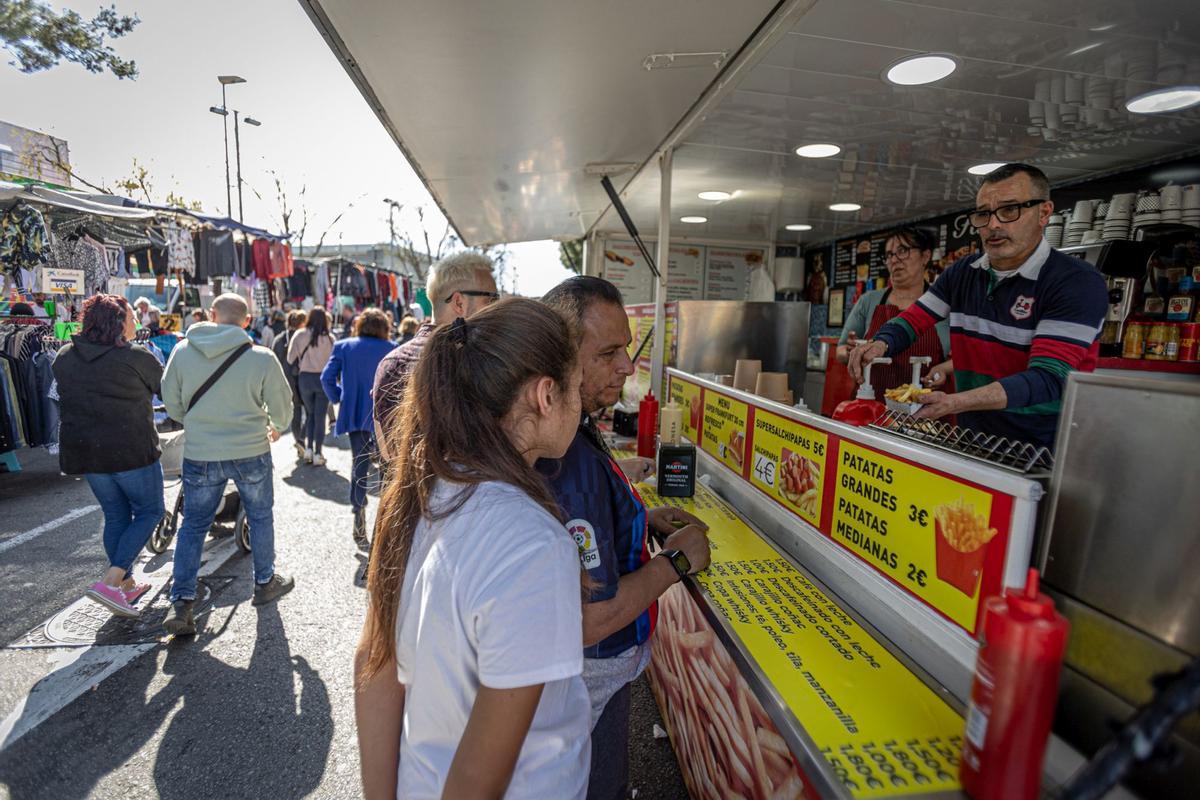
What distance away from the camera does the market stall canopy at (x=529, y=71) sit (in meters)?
2.31

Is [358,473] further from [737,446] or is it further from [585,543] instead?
[585,543]

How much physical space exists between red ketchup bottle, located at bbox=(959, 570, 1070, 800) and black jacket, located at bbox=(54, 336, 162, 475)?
4296 millimetres

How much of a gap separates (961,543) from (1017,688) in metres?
0.48

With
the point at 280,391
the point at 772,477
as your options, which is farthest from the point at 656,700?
the point at 280,391

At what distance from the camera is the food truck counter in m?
1.14

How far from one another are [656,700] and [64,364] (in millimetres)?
3879

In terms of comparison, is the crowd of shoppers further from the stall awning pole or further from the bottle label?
the bottle label

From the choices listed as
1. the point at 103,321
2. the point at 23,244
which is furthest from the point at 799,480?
the point at 23,244

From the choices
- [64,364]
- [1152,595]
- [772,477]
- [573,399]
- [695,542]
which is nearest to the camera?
[1152,595]

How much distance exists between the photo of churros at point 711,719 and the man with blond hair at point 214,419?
272cm

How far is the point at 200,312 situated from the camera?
7125 millimetres

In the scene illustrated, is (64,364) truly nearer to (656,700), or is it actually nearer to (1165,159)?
(656,700)

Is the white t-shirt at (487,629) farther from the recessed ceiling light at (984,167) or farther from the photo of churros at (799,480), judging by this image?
the recessed ceiling light at (984,167)

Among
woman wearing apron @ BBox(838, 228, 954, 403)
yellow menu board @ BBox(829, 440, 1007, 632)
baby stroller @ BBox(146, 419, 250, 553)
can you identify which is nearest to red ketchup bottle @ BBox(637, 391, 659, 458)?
woman wearing apron @ BBox(838, 228, 954, 403)
